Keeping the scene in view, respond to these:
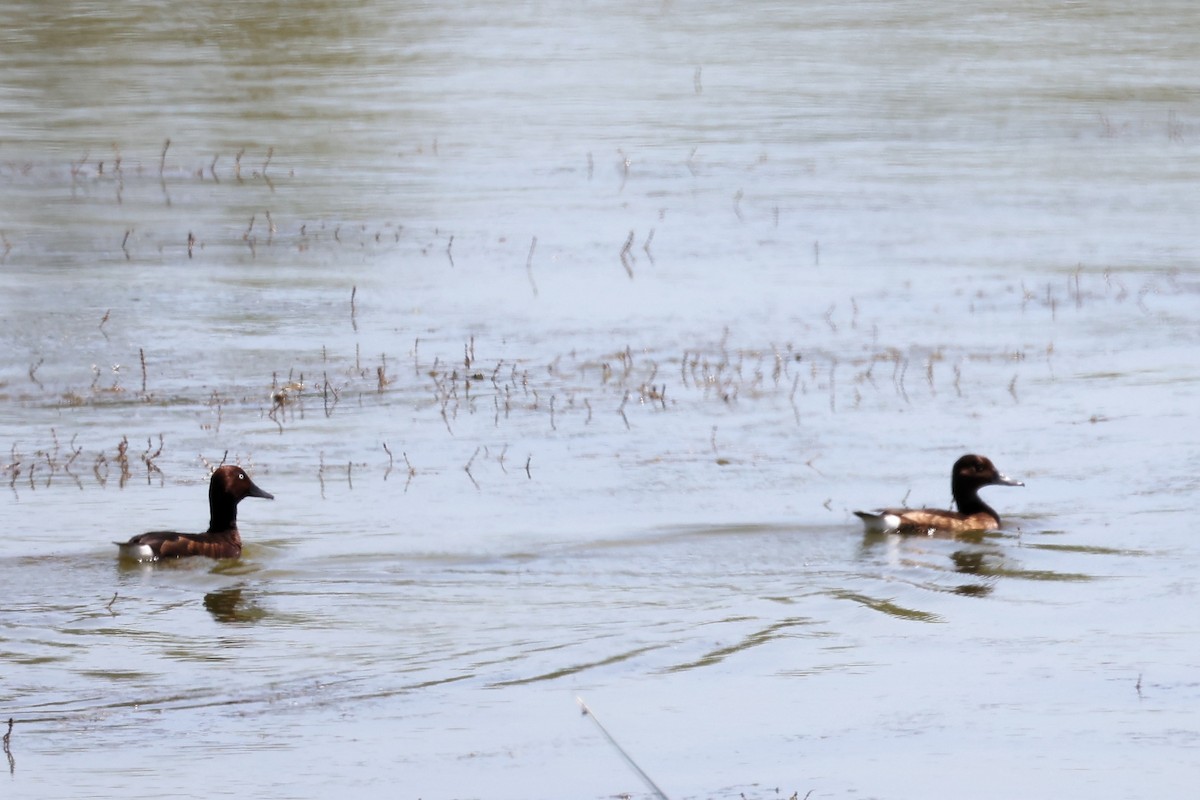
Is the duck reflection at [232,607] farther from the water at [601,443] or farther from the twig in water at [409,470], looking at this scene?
the twig in water at [409,470]

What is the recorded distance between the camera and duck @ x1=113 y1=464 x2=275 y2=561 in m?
11.1

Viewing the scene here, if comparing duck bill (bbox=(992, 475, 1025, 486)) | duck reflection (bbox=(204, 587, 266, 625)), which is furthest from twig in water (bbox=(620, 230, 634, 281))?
duck reflection (bbox=(204, 587, 266, 625))

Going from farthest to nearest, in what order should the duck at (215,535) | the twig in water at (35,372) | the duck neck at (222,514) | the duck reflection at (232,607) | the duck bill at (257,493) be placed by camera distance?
the twig in water at (35,372) → the duck bill at (257,493) → the duck neck at (222,514) → the duck at (215,535) → the duck reflection at (232,607)

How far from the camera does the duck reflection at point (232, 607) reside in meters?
10.5

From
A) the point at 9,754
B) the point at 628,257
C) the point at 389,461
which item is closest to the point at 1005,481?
the point at 389,461

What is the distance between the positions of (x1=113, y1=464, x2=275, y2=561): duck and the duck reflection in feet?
1.24

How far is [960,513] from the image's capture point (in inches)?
480

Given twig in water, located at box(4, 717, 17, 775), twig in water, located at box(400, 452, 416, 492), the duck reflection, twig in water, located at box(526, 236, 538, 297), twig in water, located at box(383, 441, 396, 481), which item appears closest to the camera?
twig in water, located at box(4, 717, 17, 775)

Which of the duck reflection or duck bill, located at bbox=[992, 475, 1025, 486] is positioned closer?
the duck reflection

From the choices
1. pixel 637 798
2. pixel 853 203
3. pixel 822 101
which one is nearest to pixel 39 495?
pixel 637 798

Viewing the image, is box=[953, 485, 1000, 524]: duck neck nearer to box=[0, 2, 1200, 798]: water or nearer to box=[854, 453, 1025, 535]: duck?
box=[854, 453, 1025, 535]: duck

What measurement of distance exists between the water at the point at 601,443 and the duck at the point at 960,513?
11 cm

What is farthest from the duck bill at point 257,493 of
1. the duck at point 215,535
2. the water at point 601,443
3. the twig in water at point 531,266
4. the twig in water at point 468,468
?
the twig in water at point 531,266

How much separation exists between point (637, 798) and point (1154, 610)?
3.59 metres
